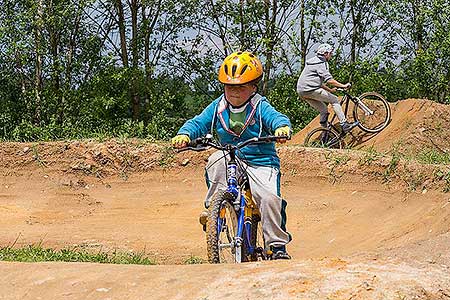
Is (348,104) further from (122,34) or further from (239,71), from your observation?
(239,71)

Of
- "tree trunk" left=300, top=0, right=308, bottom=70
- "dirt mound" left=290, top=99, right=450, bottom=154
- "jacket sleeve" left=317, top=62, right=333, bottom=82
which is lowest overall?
"dirt mound" left=290, top=99, right=450, bottom=154

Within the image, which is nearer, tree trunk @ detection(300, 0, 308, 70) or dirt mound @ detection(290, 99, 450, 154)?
dirt mound @ detection(290, 99, 450, 154)

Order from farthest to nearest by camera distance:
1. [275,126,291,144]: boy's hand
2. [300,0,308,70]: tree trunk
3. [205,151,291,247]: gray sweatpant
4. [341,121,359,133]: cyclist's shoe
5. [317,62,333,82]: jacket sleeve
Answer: [300,0,308,70]: tree trunk < [341,121,359,133]: cyclist's shoe < [317,62,333,82]: jacket sleeve < [205,151,291,247]: gray sweatpant < [275,126,291,144]: boy's hand

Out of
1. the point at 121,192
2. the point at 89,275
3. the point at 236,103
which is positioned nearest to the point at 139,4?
the point at 121,192

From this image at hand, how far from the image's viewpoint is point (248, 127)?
19.7 ft

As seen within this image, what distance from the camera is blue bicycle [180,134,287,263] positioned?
543cm

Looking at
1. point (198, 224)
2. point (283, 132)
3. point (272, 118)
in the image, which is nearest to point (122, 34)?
point (198, 224)

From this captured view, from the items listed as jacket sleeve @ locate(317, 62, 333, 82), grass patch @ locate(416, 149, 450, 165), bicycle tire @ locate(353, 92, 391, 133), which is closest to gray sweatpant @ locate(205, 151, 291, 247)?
grass patch @ locate(416, 149, 450, 165)

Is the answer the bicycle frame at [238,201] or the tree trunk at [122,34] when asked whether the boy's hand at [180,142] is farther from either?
the tree trunk at [122,34]

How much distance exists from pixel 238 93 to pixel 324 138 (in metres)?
7.68

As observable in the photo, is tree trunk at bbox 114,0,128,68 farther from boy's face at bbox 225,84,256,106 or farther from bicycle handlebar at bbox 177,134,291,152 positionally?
bicycle handlebar at bbox 177,134,291,152

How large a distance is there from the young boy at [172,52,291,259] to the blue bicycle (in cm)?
9

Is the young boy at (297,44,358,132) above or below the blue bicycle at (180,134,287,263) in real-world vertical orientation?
above

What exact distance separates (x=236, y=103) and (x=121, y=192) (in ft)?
17.8
